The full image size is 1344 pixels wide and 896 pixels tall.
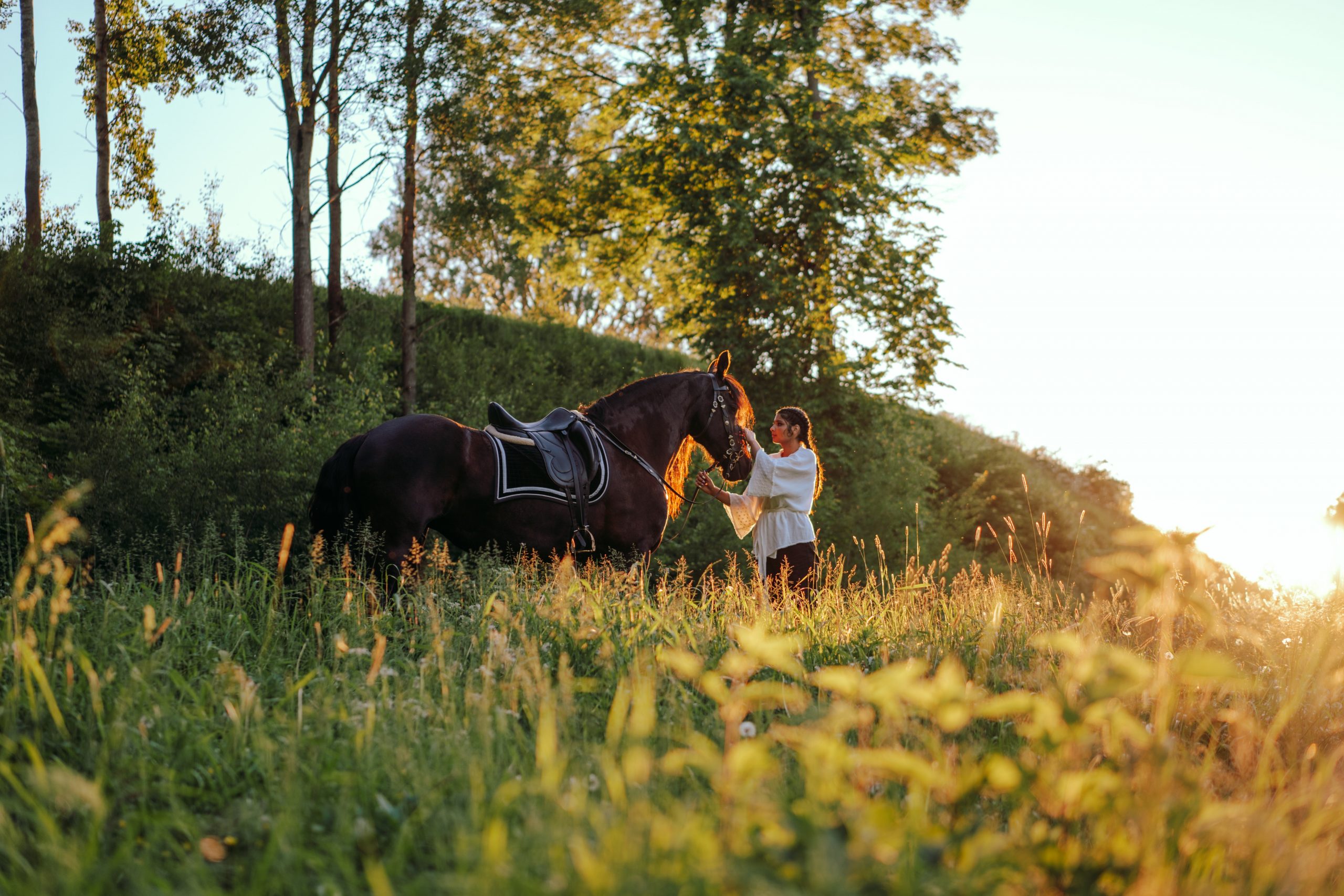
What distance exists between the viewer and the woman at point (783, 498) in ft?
24.6

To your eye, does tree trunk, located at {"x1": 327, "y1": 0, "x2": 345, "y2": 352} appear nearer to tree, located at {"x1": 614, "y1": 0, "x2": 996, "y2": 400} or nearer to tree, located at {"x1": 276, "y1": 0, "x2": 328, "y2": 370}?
tree, located at {"x1": 276, "y1": 0, "x2": 328, "y2": 370}

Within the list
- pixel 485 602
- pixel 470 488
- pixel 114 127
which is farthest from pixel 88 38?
pixel 485 602

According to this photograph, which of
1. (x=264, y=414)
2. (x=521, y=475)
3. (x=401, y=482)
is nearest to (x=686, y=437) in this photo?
(x=521, y=475)

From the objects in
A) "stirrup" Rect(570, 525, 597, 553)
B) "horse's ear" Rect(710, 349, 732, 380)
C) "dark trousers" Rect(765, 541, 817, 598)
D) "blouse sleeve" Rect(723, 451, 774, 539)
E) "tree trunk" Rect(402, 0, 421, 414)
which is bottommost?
"dark trousers" Rect(765, 541, 817, 598)

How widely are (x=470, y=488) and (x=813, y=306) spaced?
1158cm

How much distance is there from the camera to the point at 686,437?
25.0ft

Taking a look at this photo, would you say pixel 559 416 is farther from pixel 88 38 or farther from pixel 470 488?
pixel 88 38

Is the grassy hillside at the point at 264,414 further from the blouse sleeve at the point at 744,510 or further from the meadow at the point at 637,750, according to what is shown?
the meadow at the point at 637,750

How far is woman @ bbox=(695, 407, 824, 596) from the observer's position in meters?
7.50

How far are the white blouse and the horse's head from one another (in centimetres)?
16

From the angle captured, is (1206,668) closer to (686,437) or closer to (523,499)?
(523,499)

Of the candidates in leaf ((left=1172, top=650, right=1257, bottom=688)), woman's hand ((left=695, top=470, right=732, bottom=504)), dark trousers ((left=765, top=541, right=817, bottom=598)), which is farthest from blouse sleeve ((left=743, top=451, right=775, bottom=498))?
leaf ((left=1172, top=650, right=1257, bottom=688))

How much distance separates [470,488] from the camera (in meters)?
6.16

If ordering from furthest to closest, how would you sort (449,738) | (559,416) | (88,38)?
1. (88,38)
2. (559,416)
3. (449,738)
